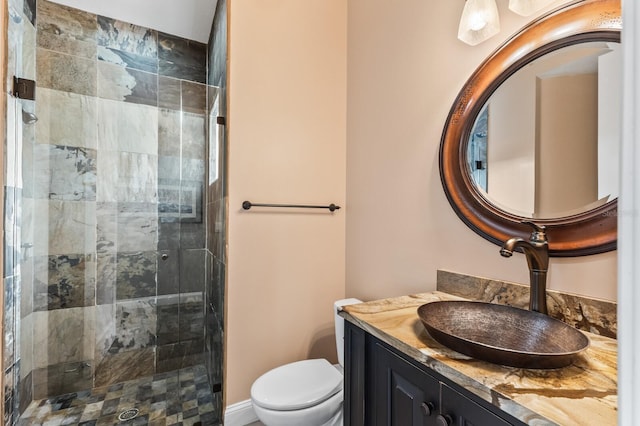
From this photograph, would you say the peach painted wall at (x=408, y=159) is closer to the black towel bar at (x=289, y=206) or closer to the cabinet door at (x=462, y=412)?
the black towel bar at (x=289, y=206)

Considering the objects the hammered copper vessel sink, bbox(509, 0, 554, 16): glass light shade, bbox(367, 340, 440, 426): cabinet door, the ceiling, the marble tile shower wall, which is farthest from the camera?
the ceiling

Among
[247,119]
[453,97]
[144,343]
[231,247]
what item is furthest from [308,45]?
[144,343]

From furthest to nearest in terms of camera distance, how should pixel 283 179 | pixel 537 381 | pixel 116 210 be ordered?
1. pixel 116 210
2. pixel 283 179
3. pixel 537 381

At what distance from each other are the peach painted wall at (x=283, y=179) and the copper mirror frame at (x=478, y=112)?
0.86 metres

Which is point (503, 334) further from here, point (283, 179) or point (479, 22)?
point (283, 179)

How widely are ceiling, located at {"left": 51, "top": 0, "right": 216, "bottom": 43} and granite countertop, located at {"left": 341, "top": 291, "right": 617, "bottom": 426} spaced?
2.54m

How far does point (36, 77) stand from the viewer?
183 cm

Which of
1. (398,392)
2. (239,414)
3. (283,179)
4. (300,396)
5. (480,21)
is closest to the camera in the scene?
(398,392)

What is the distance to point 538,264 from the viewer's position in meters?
0.91

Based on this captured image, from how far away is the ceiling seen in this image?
2.11m

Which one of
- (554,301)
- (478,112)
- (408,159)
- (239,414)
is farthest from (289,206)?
(554,301)

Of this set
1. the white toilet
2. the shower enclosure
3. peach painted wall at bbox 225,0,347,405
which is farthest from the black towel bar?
the white toilet

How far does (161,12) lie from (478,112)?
2357mm

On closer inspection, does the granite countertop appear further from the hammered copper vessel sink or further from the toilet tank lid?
the toilet tank lid
